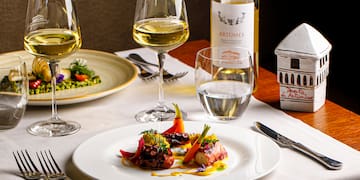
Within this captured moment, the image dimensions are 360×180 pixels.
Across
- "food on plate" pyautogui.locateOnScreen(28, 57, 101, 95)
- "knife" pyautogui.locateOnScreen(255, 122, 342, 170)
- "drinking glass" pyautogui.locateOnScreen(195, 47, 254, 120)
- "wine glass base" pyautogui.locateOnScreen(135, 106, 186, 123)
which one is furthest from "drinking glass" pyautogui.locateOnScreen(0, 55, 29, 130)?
"knife" pyautogui.locateOnScreen(255, 122, 342, 170)

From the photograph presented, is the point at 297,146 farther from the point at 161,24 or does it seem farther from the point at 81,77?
the point at 81,77

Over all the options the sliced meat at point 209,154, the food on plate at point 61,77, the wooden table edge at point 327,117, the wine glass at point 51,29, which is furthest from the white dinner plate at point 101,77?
the sliced meat at point 209,154

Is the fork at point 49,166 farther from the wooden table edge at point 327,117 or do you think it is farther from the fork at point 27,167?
the wooden table edge at point 327,117

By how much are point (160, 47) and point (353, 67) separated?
7.42 feet

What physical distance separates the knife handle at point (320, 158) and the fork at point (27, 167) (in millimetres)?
479

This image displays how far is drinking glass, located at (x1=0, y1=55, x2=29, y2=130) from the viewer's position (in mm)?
1524

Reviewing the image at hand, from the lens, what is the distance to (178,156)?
1332mm

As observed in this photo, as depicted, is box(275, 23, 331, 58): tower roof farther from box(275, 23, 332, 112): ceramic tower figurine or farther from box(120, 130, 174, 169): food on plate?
box(120, 130, 174, 169): food on plate

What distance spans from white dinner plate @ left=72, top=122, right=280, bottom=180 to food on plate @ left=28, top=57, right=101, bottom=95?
1.04ft

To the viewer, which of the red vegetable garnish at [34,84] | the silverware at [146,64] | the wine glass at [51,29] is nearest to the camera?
the wine glass at [51,29]

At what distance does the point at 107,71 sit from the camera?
1840 millimetres

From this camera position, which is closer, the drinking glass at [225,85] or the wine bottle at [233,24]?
the drinking glass at [225,85]

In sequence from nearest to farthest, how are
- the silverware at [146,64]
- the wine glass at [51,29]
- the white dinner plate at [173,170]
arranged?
the white dinner plate at [173,170]
the wine glass at [51,29]
the silverware at [146,64]

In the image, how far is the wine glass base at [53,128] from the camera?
1.52 m
